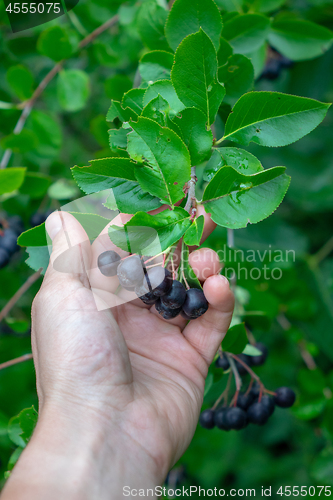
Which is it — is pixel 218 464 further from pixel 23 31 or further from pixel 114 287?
pixel 23 31

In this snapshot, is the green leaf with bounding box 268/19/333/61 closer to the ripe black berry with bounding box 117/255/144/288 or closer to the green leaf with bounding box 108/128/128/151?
the green leaf with bounding box 108/128/128/151

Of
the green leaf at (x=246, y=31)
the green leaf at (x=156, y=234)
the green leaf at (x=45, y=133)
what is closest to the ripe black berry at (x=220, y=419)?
the green leaf at (x=156, y=234)

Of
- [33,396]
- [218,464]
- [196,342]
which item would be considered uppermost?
[196,342]

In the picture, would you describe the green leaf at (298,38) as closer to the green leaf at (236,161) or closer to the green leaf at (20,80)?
the green leaf at (236,161)

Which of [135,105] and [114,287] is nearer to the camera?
[135,105]

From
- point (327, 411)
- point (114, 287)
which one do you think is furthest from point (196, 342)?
point (327, 411)

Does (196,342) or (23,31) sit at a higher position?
(23,31)

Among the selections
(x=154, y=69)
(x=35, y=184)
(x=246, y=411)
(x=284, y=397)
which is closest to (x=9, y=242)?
(x=35, y=184)
